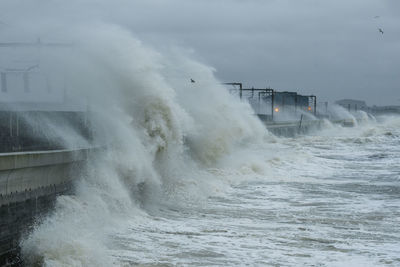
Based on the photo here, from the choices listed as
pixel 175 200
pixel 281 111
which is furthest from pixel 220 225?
pixel 281 111

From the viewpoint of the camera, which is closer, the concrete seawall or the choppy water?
the concrete seawall

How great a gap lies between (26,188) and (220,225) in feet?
11.8

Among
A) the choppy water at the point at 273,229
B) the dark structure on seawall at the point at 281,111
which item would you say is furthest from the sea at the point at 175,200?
the dark structure on seawall at the point at 281,111

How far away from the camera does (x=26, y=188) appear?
904 cm

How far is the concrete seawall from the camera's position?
8080mm

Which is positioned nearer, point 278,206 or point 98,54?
point 278,206

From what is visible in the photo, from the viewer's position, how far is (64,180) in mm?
10805

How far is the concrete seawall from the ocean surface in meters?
0.23

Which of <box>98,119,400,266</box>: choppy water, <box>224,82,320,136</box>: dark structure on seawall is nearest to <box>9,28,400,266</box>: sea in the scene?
<box>98,119,400,266</box>: choppy water

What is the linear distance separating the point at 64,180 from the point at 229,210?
3727 millimetres

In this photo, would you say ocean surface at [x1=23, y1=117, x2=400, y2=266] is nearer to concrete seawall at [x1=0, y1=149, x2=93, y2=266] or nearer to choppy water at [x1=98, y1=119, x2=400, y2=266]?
choppy water at [x1=98, y1=119, x2=400, y2=266]

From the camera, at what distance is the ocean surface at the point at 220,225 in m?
8.47

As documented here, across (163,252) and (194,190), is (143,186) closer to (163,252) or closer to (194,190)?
(194,190)

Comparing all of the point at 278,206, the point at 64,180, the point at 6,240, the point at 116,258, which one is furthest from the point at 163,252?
the point at 278,206
